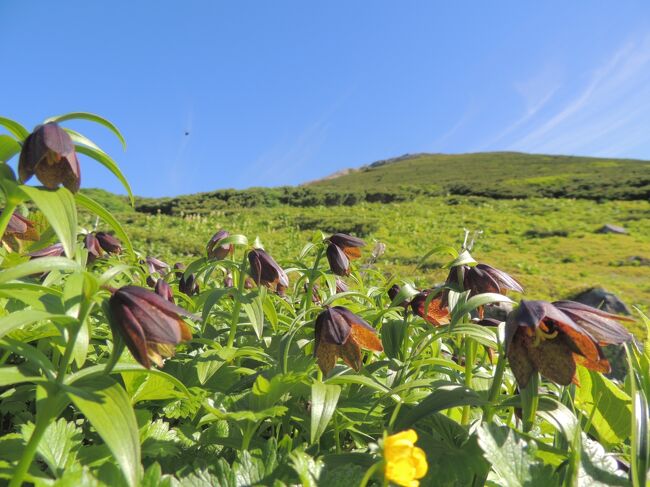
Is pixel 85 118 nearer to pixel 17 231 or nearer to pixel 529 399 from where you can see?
pixel 17 231

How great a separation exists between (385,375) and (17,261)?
98 centimetres

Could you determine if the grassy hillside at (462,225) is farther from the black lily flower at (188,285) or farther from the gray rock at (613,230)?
the black lily flower at (188,285)

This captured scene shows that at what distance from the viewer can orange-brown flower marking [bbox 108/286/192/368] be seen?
0.66m

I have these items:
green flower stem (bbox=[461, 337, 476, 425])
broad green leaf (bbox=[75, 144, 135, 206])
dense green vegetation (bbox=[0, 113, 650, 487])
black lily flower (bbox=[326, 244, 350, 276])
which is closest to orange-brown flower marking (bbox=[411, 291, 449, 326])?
dense green vegetation (bbox=[0, 113, 650, 487])

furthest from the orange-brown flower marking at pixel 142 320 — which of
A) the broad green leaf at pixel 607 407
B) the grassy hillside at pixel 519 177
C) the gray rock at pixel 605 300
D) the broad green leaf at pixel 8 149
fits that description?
the grassy hillside at pixel 519 177

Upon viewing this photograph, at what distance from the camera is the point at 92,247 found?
183 cm

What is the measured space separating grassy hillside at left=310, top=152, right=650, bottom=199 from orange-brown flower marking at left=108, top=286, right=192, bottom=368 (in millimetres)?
28277

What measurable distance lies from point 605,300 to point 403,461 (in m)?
6.38

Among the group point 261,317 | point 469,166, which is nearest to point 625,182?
point 469,166

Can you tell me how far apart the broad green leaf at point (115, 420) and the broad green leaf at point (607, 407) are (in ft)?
2.92

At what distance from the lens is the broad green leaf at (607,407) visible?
105cm

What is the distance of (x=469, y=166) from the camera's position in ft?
161

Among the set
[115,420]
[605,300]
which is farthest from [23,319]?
[605,300]

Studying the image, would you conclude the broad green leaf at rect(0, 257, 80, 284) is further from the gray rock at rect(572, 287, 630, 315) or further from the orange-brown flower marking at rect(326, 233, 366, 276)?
the gray rock at rect(572, 287, 630, 315)
